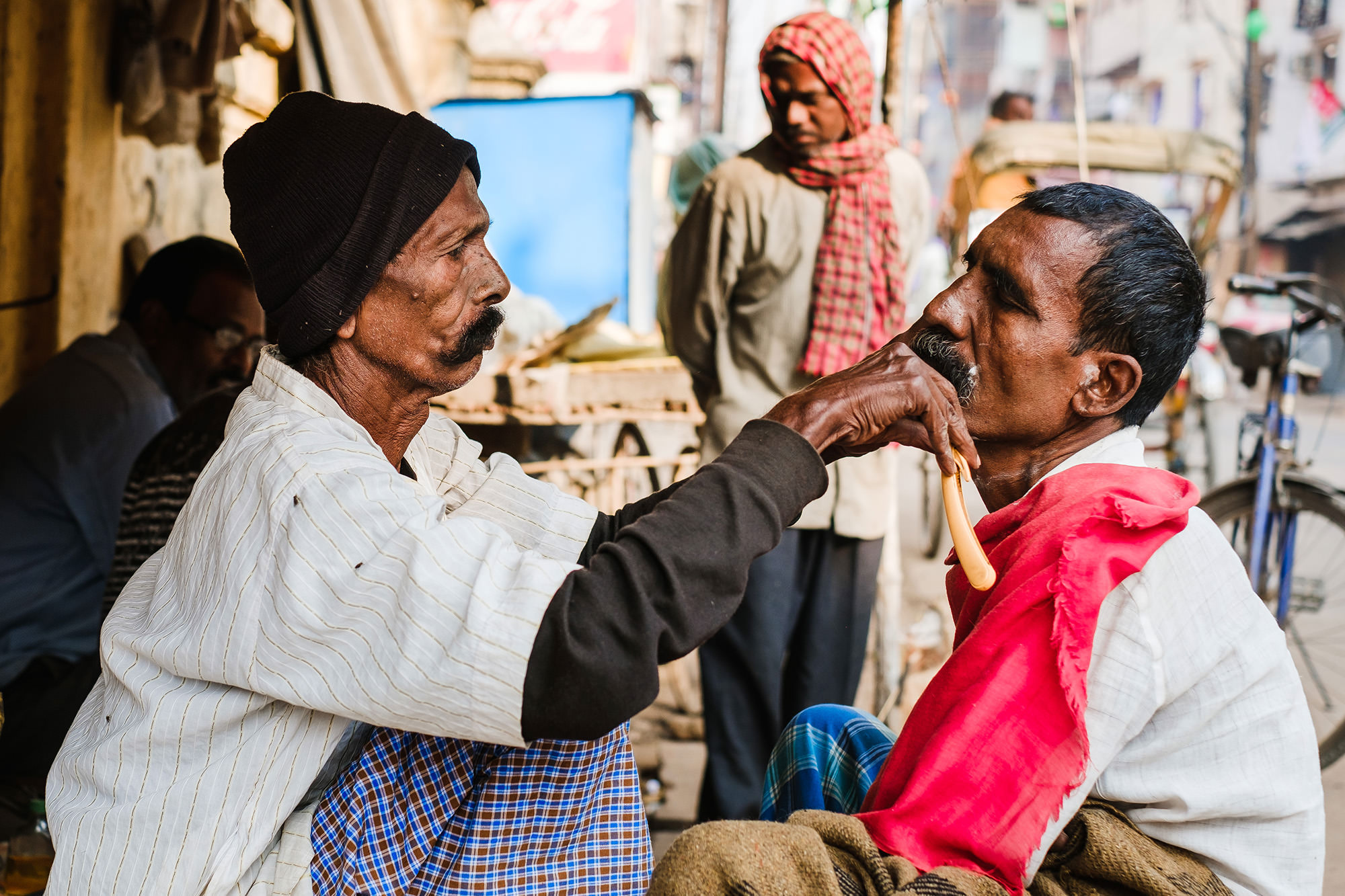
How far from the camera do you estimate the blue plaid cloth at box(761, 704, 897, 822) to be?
76.3 inches

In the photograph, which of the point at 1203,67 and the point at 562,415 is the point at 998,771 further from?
the point at 1203,67

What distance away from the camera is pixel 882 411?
5.48 ft

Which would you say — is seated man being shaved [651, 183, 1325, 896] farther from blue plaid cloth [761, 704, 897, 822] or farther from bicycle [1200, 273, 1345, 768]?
bicycle [1200, 273, 1345, 768]

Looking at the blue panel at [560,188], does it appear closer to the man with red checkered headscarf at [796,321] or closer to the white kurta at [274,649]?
the man with red checkered headscarf at [796,321]

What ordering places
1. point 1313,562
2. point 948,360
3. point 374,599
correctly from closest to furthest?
1. point 374,599
2. point 948,360
3. point 1313,562

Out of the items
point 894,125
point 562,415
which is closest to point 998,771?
point 562,415

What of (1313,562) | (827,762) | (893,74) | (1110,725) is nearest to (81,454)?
(827,762)

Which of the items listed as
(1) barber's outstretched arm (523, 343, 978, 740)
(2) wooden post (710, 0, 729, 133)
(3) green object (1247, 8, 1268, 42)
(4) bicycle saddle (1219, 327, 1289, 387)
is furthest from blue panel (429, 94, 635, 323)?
(3) green object (1247, 8, 1268, 42)

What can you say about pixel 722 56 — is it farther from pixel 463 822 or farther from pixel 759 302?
pixel 463 822

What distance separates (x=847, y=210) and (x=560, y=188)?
6078 millimetres

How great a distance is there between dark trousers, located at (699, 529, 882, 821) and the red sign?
45.6 ft

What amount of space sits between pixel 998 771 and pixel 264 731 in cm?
101

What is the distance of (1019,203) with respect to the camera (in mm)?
1900

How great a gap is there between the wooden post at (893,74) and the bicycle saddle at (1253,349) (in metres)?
1.86
